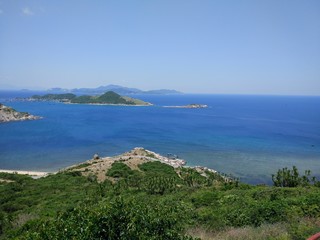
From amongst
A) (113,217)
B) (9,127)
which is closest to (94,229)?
(113,217)

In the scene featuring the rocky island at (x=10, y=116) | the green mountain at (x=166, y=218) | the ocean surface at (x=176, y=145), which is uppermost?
the green mountain at (x=166, y=218)

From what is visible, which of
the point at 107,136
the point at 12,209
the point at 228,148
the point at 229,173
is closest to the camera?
the point at 12,209

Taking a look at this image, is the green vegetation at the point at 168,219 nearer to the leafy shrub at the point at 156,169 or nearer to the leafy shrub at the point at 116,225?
the leafy shrub at the point at 116,225

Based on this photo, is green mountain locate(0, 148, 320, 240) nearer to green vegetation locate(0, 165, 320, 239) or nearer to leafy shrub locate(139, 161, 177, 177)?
green vegetation locate(0, 165, 320, 239)

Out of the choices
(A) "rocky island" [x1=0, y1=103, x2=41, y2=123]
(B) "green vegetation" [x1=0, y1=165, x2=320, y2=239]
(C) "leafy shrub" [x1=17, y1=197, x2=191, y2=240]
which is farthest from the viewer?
(A) "rocky island" [x1=0, y1=103, x2=41, y2=123]

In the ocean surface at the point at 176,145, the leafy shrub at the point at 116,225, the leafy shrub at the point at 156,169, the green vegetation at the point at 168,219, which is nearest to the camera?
the leafy shrub at the point at 116,225

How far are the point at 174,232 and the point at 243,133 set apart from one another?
93373 millimetres

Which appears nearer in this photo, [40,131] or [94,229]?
[94,229]

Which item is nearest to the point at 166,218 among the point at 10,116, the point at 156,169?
the point at 156,169

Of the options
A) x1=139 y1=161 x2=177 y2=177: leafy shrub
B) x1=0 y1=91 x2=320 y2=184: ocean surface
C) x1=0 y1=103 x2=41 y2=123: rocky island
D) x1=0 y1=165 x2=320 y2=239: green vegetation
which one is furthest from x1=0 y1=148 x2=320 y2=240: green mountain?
x1=0 y1=103 x2=41 y2=123: rocky island

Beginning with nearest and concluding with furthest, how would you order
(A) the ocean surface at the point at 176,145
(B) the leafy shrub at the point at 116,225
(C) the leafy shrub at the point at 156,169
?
(B) the leafy shrub at the point at 116,225 < (C) the leafy shrub at the point at 156,169 < (A) the ocean surface at the point at 176,145

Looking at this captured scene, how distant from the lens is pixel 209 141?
8269 cm

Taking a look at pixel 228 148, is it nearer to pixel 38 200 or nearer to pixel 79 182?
pixel 79 182

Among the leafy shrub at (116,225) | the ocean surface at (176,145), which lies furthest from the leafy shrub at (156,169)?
the leafy shrub at (116,225)
